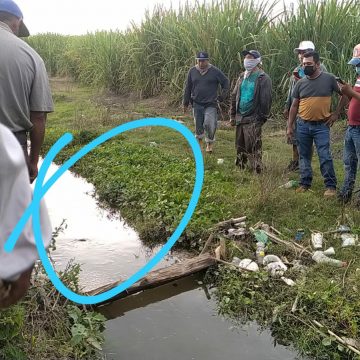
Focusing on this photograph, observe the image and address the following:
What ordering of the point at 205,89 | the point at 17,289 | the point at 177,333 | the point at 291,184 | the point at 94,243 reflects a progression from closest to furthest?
the point at 17,289
the point at 177,333
the point at 94,243
the point at 291,184
the point at 205,89

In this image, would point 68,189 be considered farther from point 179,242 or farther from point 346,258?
point 346,258

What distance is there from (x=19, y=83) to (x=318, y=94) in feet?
13.1

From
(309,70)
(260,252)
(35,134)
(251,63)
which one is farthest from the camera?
(251,63)

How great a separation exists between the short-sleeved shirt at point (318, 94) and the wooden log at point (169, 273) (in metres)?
2.48

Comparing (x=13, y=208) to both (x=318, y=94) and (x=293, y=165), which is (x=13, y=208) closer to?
(x=318, y=94)

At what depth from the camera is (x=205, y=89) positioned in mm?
8125

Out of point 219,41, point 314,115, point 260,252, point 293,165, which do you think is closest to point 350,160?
point 314,115

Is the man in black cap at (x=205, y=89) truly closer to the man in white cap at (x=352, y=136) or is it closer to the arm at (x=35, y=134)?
the man in white cap at (x=352, y=136)

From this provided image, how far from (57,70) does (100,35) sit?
5708mm

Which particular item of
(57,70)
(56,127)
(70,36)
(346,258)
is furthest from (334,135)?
(70,36)

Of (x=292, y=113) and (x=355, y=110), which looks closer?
(x=355, y=110)

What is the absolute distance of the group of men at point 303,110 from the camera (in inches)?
229

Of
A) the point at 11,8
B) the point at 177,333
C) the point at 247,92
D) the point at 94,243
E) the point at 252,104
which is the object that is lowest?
the point at 94,243

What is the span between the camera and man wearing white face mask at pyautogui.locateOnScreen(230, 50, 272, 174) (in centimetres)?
689
